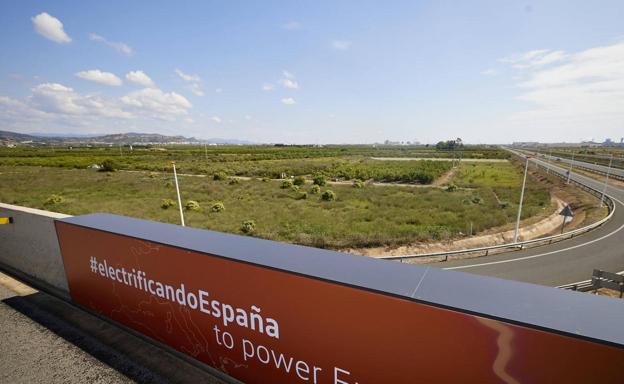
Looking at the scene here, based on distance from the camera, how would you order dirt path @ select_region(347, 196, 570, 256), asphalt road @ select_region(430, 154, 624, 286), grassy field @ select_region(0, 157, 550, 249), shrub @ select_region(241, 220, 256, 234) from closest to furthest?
1. asphalt road @ select_region(430, 154, 624, 286)
2. dirt path @ select_region(347, 196, 570, 256)
3. grassy field @ select_region(0, 157, 550, 249)
4. shrub @ select_region(241, 220, 256, 234)

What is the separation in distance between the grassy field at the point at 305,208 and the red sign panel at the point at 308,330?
13.7m

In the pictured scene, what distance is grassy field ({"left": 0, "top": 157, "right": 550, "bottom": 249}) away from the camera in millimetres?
21250

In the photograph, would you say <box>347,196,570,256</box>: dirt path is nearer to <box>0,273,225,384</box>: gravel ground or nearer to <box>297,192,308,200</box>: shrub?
<box>0,273,225,384</box>: gravel ground

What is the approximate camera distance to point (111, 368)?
577cm

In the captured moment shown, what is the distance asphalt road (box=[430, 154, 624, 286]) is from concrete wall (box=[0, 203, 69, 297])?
638 inches

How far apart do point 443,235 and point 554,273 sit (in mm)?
6481

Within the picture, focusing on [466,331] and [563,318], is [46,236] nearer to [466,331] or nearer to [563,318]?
[466,331]

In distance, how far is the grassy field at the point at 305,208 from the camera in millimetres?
21250

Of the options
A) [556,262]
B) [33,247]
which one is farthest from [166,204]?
[556,262]

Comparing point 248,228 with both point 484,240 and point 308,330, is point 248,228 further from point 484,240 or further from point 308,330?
point 308,330

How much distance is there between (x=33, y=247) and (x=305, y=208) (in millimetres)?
21741

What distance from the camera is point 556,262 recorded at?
1709cm

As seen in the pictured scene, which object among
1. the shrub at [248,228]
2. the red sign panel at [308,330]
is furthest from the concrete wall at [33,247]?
the shrub at [248,228]

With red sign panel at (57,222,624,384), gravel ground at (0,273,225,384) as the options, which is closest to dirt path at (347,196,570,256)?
gravel ground at (0,273,225,384)
